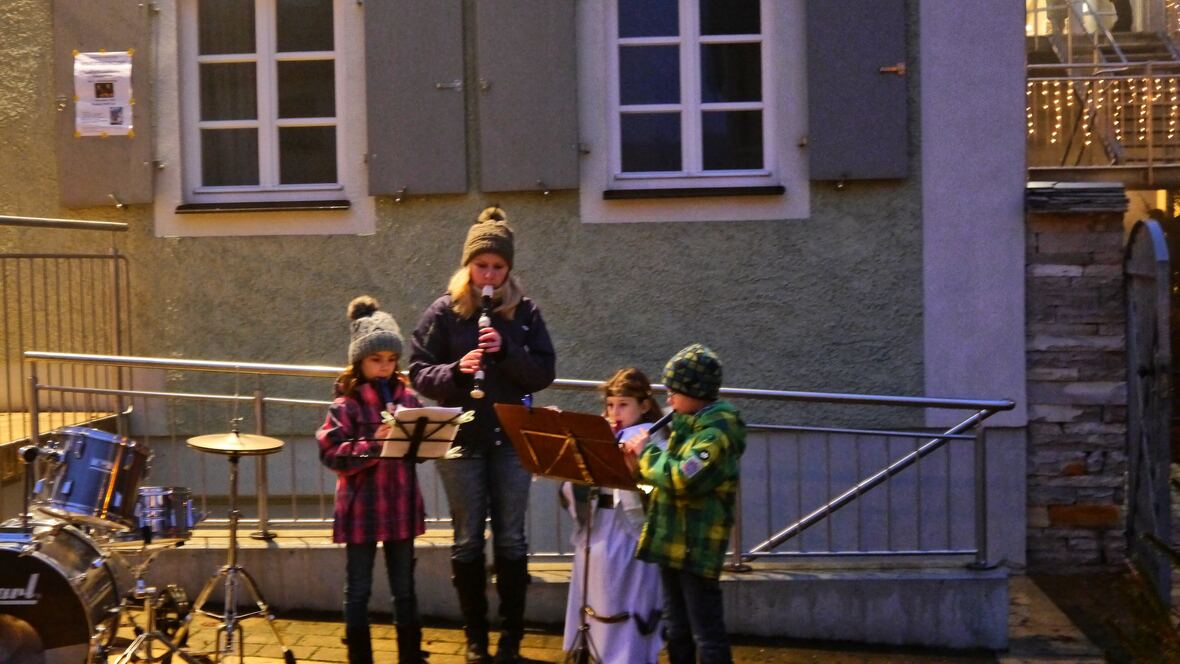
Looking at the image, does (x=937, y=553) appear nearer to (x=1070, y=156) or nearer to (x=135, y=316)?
(x=135, y=316)

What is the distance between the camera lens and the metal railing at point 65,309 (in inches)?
334

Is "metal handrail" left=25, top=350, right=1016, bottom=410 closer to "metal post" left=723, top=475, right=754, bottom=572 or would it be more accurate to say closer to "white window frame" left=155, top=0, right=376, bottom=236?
"metal post" left=723, top=475, right=754, bottom=572

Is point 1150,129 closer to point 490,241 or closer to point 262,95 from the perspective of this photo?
point 262,95

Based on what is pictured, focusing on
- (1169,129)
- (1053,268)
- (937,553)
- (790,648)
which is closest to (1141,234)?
(1053,268)

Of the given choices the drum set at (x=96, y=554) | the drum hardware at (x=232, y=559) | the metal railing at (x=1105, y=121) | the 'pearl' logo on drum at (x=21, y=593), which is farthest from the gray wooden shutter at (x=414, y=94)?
the metal railing at (x=1105, y=121)

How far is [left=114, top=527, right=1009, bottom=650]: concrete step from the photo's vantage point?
22.9 ft

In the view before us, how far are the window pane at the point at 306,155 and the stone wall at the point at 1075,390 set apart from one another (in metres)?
4.07

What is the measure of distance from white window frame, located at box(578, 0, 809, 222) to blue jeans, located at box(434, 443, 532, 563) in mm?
2764

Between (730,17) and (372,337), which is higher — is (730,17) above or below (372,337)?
above

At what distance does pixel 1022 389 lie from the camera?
→ 865 cm

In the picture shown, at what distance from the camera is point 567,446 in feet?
18.1

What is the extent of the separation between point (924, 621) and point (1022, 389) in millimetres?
2141

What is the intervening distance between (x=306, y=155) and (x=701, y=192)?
Answer: 2336mm

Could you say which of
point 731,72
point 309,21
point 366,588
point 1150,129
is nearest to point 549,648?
point 366,588
